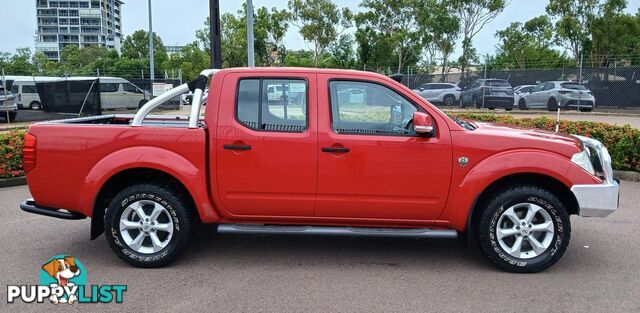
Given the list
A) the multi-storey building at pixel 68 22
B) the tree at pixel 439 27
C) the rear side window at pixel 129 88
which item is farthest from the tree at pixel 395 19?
the multi-storey building at pixel 68 22

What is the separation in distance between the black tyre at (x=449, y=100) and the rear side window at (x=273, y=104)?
23.2 meters

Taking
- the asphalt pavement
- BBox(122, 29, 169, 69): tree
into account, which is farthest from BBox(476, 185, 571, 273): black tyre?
BBox(122, 29, 169, 69): tree

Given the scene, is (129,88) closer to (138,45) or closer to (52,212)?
(52,212)

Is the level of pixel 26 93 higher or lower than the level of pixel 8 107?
higher

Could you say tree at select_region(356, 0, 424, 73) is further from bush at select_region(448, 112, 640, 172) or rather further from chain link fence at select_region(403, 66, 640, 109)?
bush at select_region(448, 112, 640, 172)

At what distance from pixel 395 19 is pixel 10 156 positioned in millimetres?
32986

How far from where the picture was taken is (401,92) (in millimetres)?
4535

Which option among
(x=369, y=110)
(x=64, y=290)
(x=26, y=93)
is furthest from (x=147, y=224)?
(x=26, y=93)

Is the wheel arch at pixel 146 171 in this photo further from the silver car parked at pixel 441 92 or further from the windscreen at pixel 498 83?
the silver car parked at pixel 441 92

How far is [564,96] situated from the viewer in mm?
22297

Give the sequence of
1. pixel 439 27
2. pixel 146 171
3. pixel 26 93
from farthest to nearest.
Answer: pixel 439 27 < pixel 26 93 < pixel 146 171

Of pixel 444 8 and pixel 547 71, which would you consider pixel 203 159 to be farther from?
pixel 444 8

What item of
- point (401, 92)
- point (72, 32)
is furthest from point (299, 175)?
point (72, 32)

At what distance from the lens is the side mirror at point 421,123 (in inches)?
167
